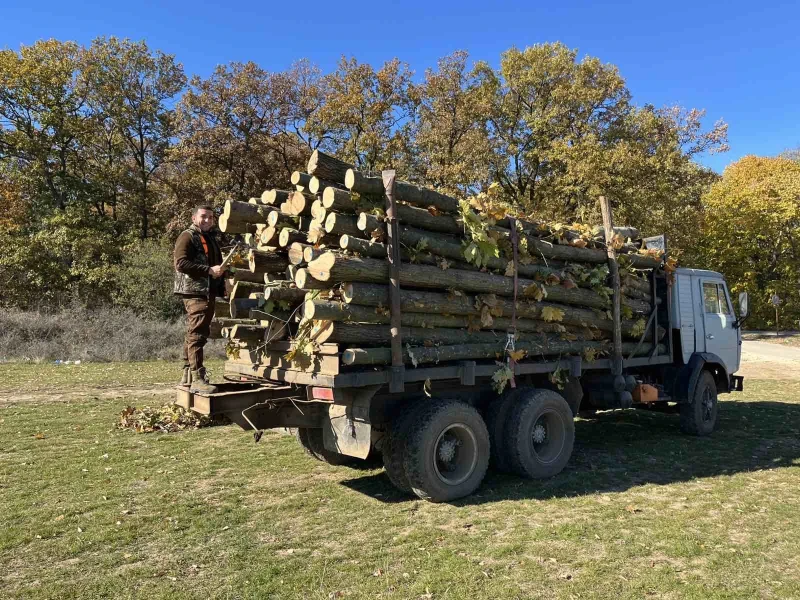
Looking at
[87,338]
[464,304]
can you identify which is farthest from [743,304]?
[87,338]

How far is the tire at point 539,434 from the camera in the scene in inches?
263

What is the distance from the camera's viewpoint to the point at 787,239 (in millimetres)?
38000

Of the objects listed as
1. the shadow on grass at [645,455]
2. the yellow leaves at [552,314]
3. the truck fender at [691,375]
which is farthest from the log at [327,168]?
the truck fender at [691,375]

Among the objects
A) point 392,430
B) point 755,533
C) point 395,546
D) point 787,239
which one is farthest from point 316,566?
point 787,239

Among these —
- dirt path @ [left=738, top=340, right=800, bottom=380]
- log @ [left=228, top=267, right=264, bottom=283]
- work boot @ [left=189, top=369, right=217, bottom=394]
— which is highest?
log @ [left=228, top=267, right=264, bottom=283]

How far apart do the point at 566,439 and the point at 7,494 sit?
241 inches

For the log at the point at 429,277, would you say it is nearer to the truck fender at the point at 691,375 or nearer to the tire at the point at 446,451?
the tire at the point at 446,451

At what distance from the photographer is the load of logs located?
561cm

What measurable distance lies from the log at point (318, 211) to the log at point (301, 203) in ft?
0.34

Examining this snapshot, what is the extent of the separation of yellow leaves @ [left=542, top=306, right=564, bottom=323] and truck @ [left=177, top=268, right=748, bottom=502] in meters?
0.51

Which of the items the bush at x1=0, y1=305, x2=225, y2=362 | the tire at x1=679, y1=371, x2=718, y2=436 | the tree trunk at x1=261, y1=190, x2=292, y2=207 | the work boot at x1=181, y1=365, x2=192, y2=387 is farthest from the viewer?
the bush at x1=0, y1=305, x2=225, y2=362

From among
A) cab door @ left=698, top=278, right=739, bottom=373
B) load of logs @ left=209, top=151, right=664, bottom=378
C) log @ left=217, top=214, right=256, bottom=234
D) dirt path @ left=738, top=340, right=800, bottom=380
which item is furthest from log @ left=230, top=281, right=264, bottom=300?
dirt path @ left=738, top=340, right=800, bottom=380

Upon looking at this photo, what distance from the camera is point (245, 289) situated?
22.0 feet

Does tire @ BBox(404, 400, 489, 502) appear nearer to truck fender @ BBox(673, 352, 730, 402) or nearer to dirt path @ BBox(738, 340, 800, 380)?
truck fender @ BBox(673, 352, 730, 402)
